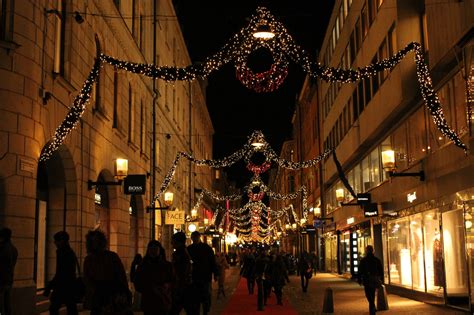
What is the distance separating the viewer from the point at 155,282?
9.88m

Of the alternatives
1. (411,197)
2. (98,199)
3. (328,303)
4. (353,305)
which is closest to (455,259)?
(353,305)

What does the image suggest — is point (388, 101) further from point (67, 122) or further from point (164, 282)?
point (164, 282)

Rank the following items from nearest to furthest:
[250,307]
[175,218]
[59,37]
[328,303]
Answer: [328,303]
[59,37]
[250,307]
[175,218]

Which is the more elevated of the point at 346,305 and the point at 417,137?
the point at 417,137

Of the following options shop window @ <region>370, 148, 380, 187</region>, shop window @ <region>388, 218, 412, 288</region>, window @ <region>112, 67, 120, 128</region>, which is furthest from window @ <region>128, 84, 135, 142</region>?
shop window @ <region>388, 218, 412, 288</region>

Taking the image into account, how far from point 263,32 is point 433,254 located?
370 inches

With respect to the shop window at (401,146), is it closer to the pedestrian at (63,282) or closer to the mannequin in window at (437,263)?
the mannequin in window at (437,263)

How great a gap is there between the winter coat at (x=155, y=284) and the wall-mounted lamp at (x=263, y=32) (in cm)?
772

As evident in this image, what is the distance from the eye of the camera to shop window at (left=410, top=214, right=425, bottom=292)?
22.5m

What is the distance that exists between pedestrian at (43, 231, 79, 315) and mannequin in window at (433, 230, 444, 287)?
12.2 meters

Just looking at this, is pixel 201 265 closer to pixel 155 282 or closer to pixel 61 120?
pixel 155 282

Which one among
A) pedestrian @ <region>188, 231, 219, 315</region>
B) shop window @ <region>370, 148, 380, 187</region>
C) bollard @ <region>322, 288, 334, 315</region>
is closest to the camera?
pedestrian @ <region>188, 231, 219, 315</region>

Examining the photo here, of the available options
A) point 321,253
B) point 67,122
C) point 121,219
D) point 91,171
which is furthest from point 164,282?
point 321,253

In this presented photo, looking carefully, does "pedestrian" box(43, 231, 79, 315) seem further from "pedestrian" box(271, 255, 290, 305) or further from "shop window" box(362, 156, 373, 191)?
"shop window" box(362, 156, 373, 191)
